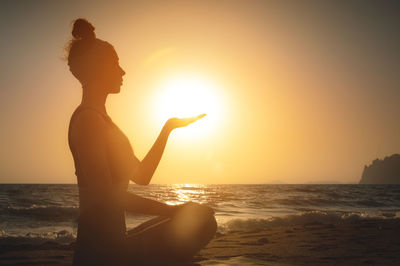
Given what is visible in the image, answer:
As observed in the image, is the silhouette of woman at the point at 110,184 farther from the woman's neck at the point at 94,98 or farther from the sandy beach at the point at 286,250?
the sandy beach at the point at 286,250

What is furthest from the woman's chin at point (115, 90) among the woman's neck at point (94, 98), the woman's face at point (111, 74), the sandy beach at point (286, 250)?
the sandy beach at point (286, 250)

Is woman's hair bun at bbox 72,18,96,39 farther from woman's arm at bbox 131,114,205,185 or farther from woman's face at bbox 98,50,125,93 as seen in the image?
woman's arm at bbox 131,114,205,185

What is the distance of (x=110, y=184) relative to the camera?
2.38 metres

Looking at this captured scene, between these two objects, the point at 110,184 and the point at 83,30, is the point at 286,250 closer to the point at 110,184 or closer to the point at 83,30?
the point at 110,184

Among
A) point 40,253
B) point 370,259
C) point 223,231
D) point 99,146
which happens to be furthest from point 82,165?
point 223,231

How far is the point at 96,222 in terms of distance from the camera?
8.08ft

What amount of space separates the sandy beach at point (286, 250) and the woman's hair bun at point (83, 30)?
4.24m

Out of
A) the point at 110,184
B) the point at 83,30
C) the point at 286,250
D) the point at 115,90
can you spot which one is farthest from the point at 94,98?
the point at 286,250

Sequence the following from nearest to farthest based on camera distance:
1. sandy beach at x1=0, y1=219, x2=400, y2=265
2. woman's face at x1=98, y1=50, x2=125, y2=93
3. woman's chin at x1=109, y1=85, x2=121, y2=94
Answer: woman's face at x1=98, y1=50, x2=125, y2=93, woman's chin at x1=109, y1=85, x2=121, y2=94, sandy beach at x1=0, y1=219, x2=400, y2=265

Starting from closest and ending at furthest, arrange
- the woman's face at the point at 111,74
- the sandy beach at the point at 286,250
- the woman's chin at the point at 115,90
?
the woman's face at the point at 111,74, the woman's chin at the point at 115,90, the sandy beach at the point at 286,250

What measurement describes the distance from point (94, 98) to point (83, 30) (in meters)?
0.62

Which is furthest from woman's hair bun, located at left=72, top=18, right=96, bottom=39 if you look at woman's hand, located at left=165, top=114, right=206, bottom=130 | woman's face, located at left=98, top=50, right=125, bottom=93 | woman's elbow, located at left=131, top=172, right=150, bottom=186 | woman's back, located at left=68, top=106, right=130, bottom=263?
woman's elbow, located at left=131, top=172, right=150, bottom=186

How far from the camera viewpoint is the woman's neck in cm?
265

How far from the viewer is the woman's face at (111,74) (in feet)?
9.13
